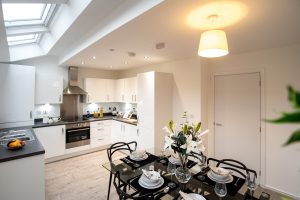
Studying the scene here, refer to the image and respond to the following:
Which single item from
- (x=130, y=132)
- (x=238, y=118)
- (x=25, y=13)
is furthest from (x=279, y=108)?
(x=25, y=13)

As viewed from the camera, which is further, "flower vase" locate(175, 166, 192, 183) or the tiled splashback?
the tiled splashback

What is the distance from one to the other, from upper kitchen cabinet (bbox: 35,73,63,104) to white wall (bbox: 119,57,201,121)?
2.75m

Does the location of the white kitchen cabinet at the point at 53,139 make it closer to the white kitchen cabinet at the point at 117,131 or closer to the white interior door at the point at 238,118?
the white kitchen cabinet at the point at 117,131

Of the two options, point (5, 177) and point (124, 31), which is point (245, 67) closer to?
point (124, 31)

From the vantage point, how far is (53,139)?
13.3 feet

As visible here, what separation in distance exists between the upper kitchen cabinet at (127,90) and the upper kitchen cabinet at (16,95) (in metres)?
2.27

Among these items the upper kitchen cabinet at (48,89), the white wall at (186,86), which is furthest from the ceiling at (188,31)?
the upper kitchen cabinet at (48,89)

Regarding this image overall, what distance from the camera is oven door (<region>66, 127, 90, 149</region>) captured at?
4.29m

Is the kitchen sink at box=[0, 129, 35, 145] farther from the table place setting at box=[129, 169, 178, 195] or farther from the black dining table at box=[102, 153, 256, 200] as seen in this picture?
the table place setting at box=[129, 169, 178, 195]

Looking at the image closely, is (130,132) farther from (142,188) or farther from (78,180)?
(142,188)

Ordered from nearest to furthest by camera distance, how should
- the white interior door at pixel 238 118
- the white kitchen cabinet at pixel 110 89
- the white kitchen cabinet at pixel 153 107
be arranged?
the white interior door at pixel 238 118 < the white kitchen cabinet at pixel 153 107 < the white kitchen cabinet at pixel 110 89

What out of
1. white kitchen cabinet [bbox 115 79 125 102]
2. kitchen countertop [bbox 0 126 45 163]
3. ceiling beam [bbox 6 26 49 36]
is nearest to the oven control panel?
white kitchen cabinet [bbox 115 79 125 102]

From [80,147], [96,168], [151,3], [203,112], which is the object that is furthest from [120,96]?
[151,3]

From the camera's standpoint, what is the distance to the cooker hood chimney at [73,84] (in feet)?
15.1
